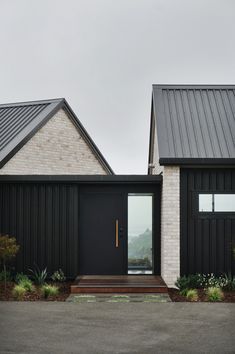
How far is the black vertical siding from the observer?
1692 centimetres

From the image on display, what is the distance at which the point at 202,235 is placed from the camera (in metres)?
16.0

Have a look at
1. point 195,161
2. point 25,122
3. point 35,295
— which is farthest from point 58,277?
point 25,122

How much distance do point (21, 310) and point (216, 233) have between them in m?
5.91

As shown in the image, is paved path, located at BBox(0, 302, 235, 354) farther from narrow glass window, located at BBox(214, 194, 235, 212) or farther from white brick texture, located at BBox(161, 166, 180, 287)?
narrow glass window, located at BBox(214, 194, 235, 212)

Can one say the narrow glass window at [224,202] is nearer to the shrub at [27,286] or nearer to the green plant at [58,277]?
the green plant at [58,277]

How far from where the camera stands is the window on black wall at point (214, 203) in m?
16.1

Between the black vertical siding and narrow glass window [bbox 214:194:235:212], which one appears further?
the black vertical siding

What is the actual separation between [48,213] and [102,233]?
1592mm

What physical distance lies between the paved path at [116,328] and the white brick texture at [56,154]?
6.81 meters

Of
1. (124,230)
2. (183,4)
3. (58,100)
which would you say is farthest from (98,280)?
(183,4)

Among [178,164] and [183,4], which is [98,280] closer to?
[178,164]

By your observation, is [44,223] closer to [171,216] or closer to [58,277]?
[58,277]

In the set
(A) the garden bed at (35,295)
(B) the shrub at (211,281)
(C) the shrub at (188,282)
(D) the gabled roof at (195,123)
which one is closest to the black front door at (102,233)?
(A) the garden bed at (35,295)

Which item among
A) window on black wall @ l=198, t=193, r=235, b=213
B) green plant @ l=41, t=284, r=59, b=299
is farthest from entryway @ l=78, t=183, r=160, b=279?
green plant @ l=41, t=284, r=59, b=299
